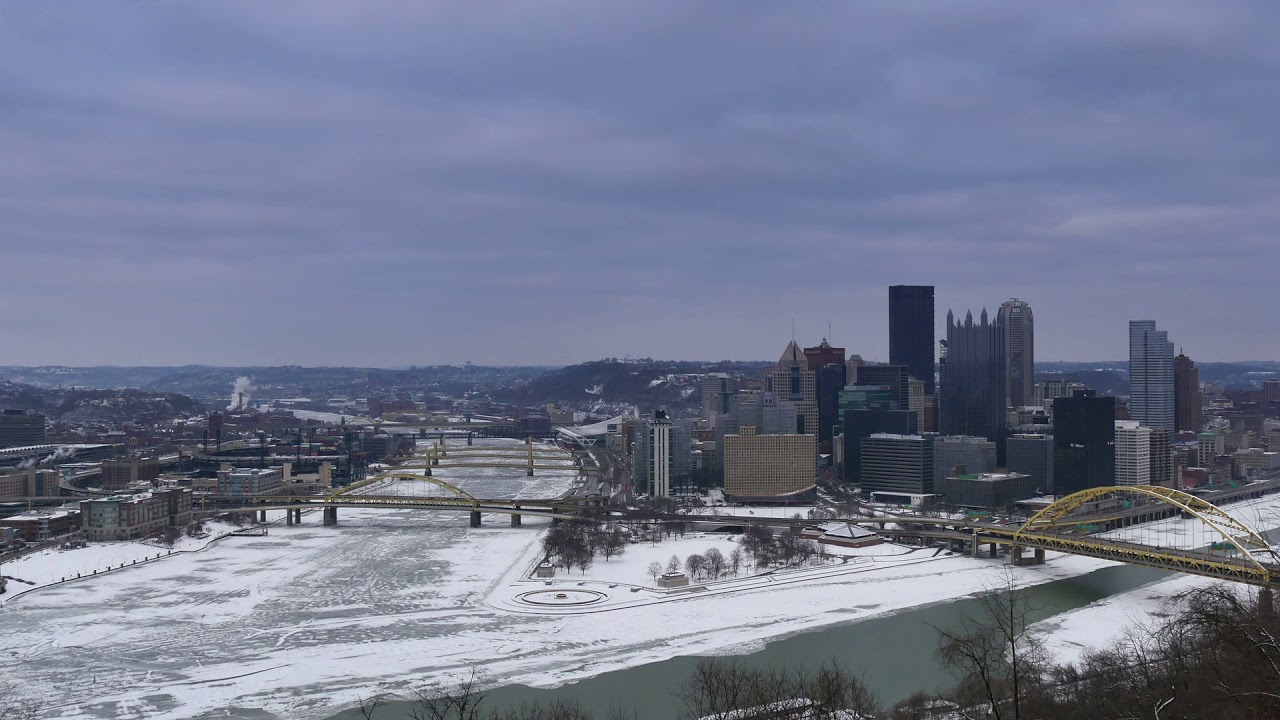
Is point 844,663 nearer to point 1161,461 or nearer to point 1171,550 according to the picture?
point 1171,550

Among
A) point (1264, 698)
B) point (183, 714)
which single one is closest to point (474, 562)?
point (183, 714)

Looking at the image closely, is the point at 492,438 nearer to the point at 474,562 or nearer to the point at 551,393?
the point at 551,393

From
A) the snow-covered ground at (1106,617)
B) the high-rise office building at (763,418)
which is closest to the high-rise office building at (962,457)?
the high-rise office building at (763,418)

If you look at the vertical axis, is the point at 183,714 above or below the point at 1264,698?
below

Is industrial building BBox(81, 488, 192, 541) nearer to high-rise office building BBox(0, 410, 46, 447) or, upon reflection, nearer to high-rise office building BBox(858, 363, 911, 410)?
high-rise office building BBox(0, 410, 46, 447)

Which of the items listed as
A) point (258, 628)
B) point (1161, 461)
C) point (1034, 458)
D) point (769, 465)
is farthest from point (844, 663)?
point (1161, 461)

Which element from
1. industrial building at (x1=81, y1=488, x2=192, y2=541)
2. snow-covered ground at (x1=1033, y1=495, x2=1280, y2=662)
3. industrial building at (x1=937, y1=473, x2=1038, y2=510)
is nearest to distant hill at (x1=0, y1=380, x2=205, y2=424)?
industrial building at (x1=81, y1=488, x2=192, y2=541)
